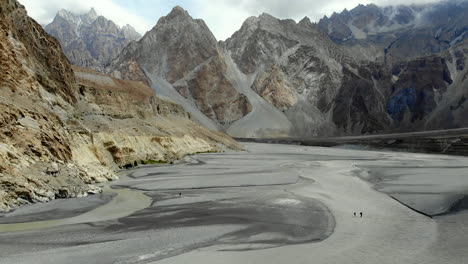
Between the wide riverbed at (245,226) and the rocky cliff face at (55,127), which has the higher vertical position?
the rocky cliff face at (55,127)

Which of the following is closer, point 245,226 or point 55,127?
point 245,226

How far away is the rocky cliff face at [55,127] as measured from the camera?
3073 centimetres

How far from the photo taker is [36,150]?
109 feet

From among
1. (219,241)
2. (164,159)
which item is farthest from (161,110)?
(219,241)

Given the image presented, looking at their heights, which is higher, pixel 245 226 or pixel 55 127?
pixel 55 127

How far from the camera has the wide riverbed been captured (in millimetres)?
17781

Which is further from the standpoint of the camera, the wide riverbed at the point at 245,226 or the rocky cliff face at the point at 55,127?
the rocky cliff face at the point at 55,127

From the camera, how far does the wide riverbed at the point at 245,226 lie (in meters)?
17.8

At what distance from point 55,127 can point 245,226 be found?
84.4 feet

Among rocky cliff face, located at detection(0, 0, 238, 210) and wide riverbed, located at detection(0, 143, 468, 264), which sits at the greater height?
rocky cliff face, located at detection(0, 0, 238, 210)

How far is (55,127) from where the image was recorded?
129 feet

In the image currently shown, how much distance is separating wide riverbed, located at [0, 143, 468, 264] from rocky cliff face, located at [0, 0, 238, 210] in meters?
2.90

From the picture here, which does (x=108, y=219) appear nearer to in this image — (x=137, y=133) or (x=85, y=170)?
(x=85, y=170)

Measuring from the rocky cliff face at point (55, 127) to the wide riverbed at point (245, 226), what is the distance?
290cm
